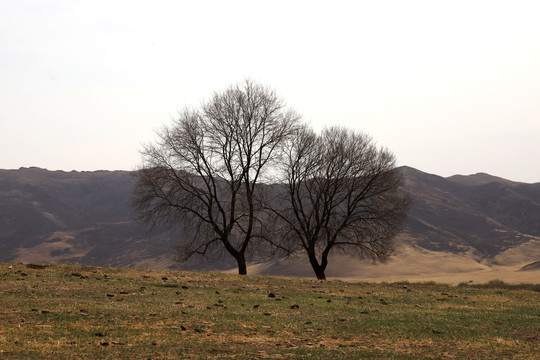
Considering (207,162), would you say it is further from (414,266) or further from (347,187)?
(414,266)

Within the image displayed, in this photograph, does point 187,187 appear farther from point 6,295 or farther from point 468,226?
point 468,226

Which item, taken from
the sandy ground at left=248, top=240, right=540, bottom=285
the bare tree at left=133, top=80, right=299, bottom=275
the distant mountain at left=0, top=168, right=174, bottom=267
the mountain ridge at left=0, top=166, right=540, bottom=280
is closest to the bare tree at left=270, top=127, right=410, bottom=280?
the bare tree at left=133, top=80, right=299, bottom=275

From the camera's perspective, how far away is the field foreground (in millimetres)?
10781

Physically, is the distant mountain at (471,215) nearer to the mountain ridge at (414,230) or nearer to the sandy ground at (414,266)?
the mountain ridge at (414,230)

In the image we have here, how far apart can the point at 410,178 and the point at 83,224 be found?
4207 inches

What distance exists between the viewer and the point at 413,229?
434ft

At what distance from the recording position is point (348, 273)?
10131cm

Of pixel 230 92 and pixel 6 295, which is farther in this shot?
pixel 230 92

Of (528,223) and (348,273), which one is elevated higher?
(528,223)

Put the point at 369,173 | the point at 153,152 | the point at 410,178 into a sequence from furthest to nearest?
the point at 410,178
the point at 369,173
the point at 153,152

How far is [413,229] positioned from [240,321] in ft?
405

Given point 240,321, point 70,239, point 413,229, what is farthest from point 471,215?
point 240,321

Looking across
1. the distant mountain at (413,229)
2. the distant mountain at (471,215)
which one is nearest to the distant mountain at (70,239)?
the distant mountain at (413,229)

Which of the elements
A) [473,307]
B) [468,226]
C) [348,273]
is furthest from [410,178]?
[473,307]
